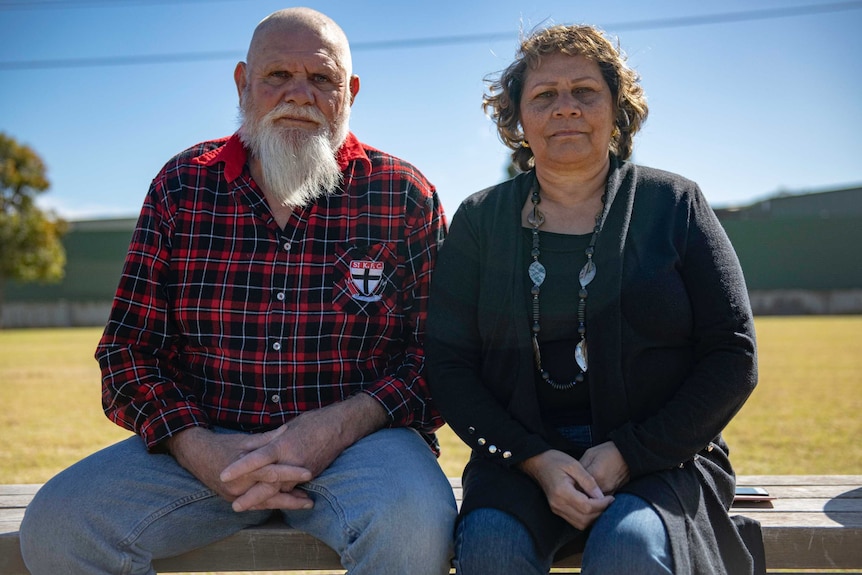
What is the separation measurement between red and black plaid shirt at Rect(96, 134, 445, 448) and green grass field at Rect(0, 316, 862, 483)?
2.60m

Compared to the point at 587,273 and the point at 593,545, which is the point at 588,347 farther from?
the point at 593,545

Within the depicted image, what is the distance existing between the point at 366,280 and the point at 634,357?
94cm

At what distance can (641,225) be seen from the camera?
2.40 m

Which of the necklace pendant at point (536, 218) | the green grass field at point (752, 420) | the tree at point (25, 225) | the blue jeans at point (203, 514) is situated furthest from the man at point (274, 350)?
the tree at point (25, 225)

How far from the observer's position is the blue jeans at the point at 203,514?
6.85 ft

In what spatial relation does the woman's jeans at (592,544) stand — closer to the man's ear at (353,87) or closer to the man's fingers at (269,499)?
the man's fingers at (269,499)

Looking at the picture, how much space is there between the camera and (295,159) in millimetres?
2703

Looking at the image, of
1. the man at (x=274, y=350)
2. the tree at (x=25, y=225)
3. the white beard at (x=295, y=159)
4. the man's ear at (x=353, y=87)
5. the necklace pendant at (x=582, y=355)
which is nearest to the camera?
the man at (x=274, y=350)

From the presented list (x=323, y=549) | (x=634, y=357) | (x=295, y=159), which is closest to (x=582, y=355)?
(x=634, y=357)

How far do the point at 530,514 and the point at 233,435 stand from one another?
0.96 meters

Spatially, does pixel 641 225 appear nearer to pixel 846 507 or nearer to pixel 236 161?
pixel 846 507

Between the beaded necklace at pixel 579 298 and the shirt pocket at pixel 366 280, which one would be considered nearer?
the beaded necklace at pixel 579 298

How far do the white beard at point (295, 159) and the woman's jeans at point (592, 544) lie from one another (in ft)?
4.19

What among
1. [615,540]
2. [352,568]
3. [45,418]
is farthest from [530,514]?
[45,418]
